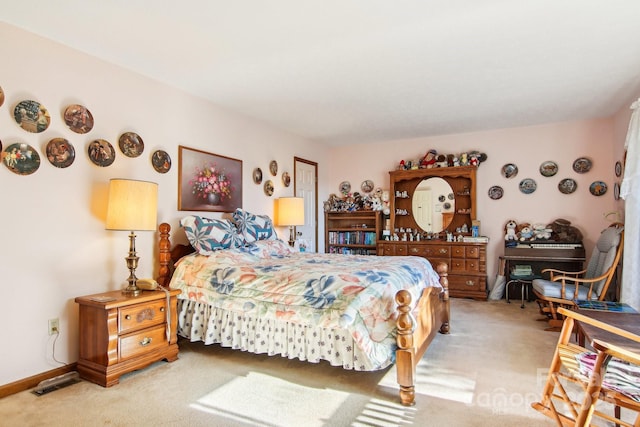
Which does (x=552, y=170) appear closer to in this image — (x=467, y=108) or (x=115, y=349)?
(x=467, y=108)

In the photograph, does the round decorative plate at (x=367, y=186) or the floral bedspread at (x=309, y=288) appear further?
the round decorative plate at (x=367, y=186)

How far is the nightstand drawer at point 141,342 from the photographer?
2504mm

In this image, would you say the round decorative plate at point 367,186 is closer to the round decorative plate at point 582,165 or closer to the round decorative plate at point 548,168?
the round decorative plate at point 548,168

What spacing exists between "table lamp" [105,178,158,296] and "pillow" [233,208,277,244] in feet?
3.71

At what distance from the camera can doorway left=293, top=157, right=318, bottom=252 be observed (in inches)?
216

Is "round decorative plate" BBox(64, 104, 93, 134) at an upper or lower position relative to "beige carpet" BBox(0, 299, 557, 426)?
upper

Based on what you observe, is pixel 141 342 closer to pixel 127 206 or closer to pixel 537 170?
pixel 127 206

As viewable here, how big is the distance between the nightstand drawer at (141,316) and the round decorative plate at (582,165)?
522 centimetres

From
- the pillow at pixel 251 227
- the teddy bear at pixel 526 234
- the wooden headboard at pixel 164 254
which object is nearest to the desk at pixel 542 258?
the teddy bear at pixel 526 234

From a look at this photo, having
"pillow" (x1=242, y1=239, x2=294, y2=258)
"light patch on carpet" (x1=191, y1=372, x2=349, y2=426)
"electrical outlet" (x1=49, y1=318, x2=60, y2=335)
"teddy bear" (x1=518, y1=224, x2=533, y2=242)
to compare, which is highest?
"teddy bear" (x1=518, y1=224, x2=533, y2=242)

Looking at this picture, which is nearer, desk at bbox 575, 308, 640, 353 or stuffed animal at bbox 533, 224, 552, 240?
desk at bbox 575, 308, 640, 353

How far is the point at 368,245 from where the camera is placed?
5.86 meters

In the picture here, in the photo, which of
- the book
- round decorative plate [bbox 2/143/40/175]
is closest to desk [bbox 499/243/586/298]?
the book

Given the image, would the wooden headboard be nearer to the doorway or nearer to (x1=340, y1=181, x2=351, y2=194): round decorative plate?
the doorway
